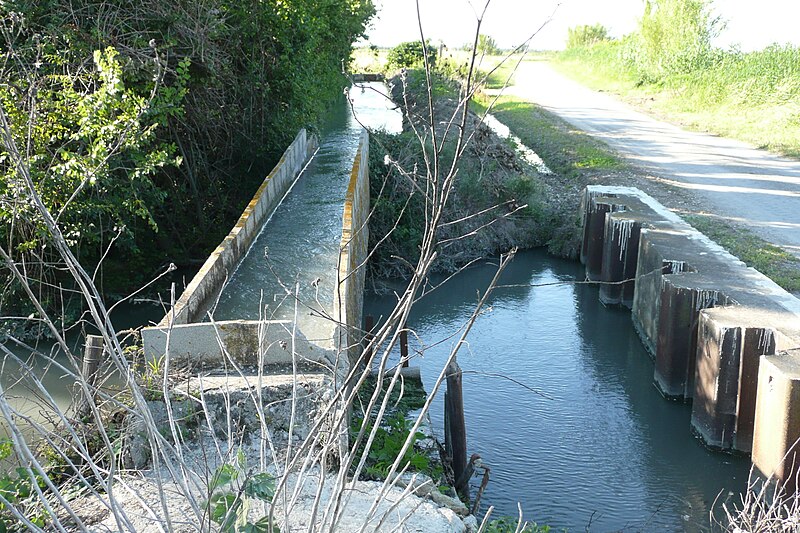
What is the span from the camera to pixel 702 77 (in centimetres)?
3391

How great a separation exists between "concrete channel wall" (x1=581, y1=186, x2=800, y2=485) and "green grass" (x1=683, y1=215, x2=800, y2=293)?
956 millimetres

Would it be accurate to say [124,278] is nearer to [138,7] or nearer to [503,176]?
[138,7]

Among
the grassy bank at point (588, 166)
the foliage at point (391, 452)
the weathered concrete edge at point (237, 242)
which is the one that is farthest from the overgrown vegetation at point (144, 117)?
the grassy bank at point (588, 166)

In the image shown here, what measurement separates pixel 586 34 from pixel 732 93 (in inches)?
1569

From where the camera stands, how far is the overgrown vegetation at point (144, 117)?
10.9m

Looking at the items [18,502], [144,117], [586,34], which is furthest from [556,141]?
[586,34]

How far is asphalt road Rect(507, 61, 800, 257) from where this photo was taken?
1656 cm

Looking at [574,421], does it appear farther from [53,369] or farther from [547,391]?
[53,369]

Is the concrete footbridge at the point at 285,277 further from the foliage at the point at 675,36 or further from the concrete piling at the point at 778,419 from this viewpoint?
the foliage at the point at 675,36

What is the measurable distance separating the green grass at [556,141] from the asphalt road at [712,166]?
664 mm

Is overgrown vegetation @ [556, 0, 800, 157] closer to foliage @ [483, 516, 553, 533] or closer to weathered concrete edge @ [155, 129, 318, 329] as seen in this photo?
weathered concrete edge @ [155, 129, 318, 329]

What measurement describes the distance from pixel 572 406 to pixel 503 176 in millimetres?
9272

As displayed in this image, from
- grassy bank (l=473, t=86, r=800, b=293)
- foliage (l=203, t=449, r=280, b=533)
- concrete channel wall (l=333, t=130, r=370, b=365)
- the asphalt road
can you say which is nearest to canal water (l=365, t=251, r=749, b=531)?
concrete channel wall (l=333, t=130, r=370, b=365)

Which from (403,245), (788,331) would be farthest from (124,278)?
(788,331)
